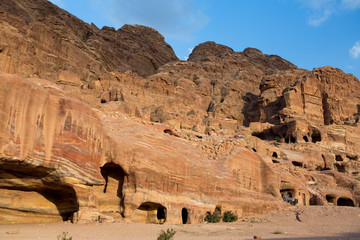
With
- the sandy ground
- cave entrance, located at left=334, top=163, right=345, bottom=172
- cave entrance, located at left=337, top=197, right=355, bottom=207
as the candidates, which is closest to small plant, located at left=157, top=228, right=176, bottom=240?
the sandy ground

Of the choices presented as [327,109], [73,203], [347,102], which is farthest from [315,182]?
[347,102]

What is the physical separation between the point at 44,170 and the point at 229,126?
49.6 metres

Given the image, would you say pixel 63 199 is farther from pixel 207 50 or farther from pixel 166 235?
pixel 207 50

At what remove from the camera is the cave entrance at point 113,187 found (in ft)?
51.1

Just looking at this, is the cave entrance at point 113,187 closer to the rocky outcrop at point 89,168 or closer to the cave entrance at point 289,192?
the rocky outcrop at point 89,168

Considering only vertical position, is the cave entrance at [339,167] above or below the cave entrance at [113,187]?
above

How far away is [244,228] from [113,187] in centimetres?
728

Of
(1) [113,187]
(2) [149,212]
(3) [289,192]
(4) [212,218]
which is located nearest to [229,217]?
(4) [212,218]

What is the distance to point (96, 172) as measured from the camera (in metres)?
14.0

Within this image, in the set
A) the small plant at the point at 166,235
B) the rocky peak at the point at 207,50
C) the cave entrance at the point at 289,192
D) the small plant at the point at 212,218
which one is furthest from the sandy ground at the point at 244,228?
the rocky peak at the point at 207,50

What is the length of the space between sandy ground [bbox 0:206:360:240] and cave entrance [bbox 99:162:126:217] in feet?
5.19

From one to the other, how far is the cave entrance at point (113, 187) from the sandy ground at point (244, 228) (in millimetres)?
1583

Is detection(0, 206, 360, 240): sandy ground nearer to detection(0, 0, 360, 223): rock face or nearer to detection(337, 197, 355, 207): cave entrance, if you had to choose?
detection(0, 0, 360, 223): rock face

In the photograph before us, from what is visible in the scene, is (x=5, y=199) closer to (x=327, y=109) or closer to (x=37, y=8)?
(x=327, y=109)
